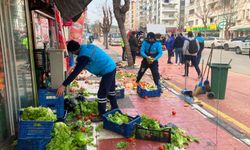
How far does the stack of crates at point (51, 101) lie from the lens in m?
4.62

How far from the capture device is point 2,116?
379 centimetres

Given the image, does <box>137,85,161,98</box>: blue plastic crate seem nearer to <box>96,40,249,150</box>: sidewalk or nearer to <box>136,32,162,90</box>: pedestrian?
<box>96,40,249,150</box>: sidewalk

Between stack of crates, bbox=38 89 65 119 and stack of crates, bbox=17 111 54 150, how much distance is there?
0.98m

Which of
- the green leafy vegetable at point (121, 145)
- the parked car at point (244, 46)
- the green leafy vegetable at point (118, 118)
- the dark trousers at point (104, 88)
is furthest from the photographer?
the parked car at point (244, 46)

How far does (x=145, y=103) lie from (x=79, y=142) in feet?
9.98

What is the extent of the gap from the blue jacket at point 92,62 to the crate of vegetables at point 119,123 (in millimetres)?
840

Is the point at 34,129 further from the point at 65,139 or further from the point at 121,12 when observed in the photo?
the point at 121,12

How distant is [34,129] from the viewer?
145 inches

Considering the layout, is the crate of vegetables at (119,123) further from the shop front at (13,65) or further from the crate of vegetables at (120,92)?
the crate of vegetables at (120,92)

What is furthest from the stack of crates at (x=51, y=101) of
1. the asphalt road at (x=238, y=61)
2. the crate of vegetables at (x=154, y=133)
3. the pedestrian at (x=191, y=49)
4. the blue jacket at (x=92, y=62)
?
the asphalt road at (x=238, y=61)

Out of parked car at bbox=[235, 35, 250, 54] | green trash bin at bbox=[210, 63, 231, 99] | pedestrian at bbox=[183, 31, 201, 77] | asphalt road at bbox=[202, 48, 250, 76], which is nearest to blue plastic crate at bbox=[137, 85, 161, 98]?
green trash bin at bbox=[210, 63, 231, 99]

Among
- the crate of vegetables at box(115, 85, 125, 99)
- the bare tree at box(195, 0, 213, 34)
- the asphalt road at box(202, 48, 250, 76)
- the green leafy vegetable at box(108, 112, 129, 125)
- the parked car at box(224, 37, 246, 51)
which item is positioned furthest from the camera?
the bare tree at box(195, 0, 213, 34)

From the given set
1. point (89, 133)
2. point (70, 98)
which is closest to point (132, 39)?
point (70, 98)

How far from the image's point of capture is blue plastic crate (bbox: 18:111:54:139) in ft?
11.9
